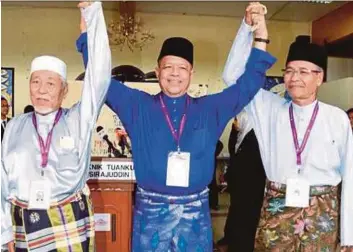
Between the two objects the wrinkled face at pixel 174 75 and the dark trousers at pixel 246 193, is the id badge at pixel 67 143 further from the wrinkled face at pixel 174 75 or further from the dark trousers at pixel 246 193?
the dark trousers at pixel 246 193

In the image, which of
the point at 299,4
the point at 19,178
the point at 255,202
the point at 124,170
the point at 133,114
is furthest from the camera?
the point at 299,4

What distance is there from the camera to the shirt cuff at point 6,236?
169 cm

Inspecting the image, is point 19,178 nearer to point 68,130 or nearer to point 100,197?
point 68,130

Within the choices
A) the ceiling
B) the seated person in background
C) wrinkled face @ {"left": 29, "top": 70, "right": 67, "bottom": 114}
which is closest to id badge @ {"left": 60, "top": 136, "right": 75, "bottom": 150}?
wrinkled face @ {"left": 29, "top": 70, "right": 67, "bottom": 114}

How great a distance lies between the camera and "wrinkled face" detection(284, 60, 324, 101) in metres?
1.91

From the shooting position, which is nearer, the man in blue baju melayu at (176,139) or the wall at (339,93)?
the man in blue baju melayu at (176,139)

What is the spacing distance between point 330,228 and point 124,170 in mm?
1116

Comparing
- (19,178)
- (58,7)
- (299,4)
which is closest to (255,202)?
(19,178)

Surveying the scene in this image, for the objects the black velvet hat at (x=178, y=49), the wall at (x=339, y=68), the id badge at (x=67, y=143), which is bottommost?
the id badge at (x=67, y=143)

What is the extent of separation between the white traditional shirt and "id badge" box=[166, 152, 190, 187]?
0.36m

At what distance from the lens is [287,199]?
1870 mm

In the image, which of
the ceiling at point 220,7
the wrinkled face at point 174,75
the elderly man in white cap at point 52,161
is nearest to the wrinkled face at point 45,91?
the elderly man in white cap at point 52,161

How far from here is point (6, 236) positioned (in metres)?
1.70

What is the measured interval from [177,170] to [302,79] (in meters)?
0.58
